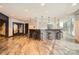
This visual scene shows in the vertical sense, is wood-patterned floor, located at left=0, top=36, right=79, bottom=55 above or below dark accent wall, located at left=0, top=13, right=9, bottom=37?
below

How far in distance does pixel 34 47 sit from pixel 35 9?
830 millimetres

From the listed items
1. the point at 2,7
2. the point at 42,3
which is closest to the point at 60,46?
the point at 42,3

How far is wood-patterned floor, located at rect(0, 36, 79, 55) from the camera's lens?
313 centimetres

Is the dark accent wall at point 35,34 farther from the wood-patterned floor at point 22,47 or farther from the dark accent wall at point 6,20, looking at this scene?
the dark accent wall at point 6,20

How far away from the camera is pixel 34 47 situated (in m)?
3.15

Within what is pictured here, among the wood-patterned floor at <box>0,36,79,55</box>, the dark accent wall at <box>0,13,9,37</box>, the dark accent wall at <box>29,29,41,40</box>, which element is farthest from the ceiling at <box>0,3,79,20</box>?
the wood-patterned floor at <box>0,36,79,55</box>

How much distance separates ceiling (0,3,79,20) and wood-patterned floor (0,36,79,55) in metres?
0.53

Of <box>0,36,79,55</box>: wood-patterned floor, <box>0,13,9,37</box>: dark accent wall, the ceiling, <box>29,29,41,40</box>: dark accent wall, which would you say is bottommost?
<box>0,36,79,55</box>: wood-patterned floor

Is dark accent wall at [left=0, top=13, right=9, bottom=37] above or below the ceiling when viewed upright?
below

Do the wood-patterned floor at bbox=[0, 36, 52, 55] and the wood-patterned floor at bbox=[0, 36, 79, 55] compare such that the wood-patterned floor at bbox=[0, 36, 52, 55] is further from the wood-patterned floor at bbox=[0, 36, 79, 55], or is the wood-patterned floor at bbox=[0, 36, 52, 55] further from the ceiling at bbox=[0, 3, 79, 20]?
the ceiling at bbox=[0, 3, 79, 20]

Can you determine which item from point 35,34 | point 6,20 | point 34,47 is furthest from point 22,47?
point 6,20

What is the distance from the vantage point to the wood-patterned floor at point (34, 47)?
313 cm

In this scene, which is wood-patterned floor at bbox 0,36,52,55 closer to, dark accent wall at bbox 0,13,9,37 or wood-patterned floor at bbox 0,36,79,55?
wood-patterned floor at bbox 0,36,79,55

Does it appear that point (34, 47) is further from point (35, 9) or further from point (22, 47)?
point (35, 9)
